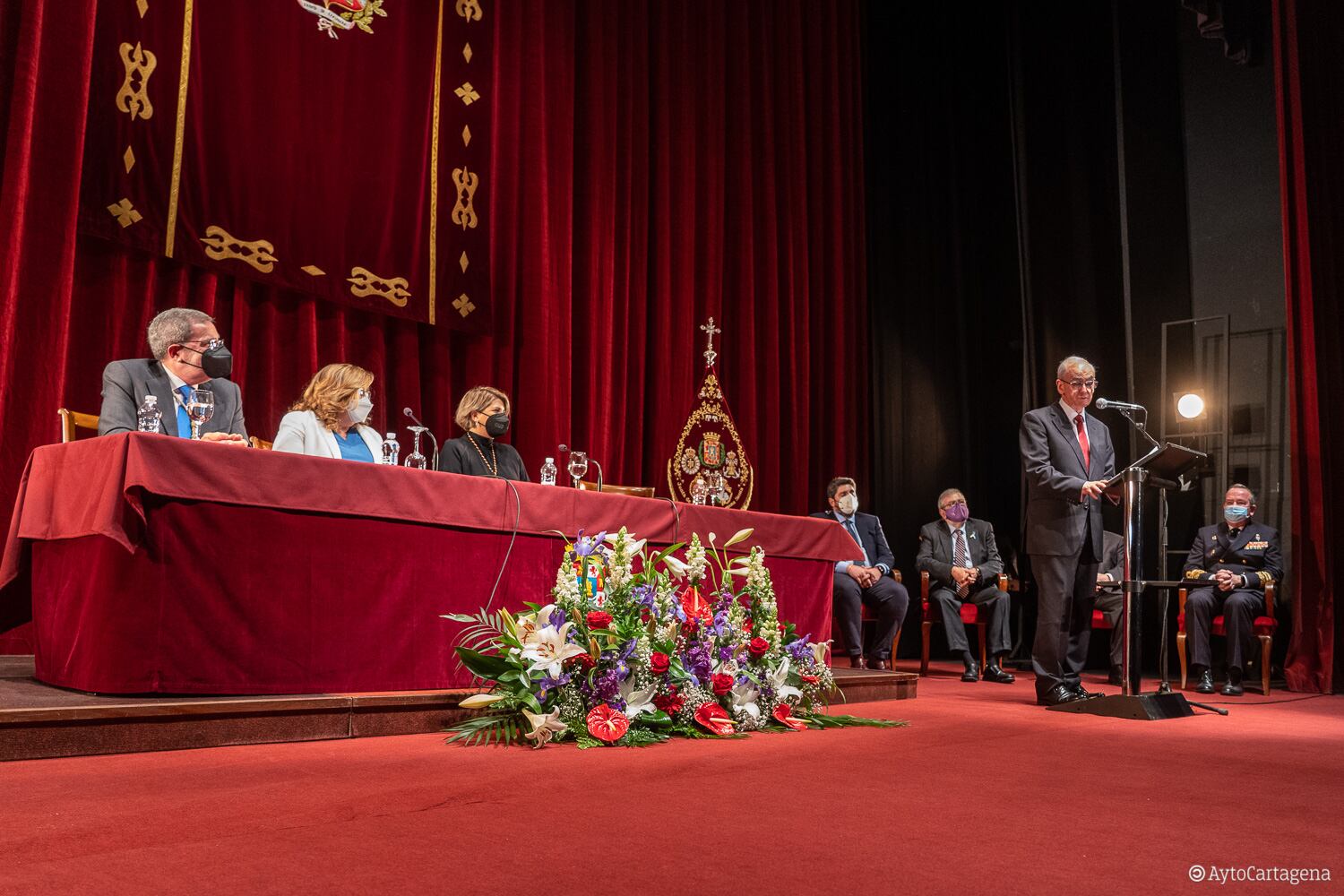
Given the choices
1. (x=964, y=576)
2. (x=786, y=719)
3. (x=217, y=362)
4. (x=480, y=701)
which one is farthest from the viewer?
(x=964, y=576)

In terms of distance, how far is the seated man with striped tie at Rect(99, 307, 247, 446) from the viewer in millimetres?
3316

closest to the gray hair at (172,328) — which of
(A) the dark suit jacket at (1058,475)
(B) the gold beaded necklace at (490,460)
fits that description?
(B) the gold beaded necklace at (490,460)

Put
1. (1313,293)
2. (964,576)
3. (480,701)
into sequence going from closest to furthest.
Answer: (480,701), (1313,293), (964,576)

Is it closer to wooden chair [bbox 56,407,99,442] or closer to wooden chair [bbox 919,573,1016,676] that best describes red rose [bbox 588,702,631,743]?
wooden chair [bbox 56,407,99,442]

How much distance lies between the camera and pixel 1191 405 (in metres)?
6.80

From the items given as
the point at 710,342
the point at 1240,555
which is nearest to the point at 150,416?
the point at 710,342

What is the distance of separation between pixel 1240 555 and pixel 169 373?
5.29 m

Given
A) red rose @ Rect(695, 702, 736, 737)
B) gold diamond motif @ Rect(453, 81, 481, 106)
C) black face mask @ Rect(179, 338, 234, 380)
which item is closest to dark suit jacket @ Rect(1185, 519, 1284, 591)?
red rose @ Rect(695, 702, 736, 737)

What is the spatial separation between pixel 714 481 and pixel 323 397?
3296 millimetres

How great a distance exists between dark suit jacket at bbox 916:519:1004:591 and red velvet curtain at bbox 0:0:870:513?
3.38 ft

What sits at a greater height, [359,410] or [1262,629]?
[359,410]

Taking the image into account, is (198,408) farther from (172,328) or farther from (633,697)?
(633,697)

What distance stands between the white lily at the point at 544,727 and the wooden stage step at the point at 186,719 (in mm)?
399

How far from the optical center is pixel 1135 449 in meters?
6.98
